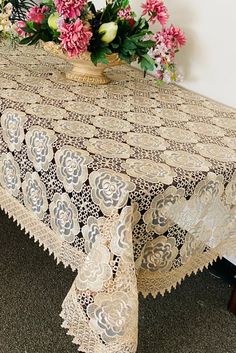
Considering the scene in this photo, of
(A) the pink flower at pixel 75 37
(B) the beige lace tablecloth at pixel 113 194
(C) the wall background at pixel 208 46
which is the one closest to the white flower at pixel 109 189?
(B) the beige lace tablecloth at pixel 113 194

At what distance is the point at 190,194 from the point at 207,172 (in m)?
0.07

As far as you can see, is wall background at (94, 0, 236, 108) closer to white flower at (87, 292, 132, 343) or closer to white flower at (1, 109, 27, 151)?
white flower at (1, 109, 27, 151)

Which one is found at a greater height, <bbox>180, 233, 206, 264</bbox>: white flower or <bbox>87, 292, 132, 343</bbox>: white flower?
<bbox>180, 233, 206, 264</bbox>: white flower

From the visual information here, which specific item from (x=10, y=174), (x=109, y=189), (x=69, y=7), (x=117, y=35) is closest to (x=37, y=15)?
(x=69, y=7)

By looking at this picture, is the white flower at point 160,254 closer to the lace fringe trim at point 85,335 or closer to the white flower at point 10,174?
the lace fringe trim at point 85,335

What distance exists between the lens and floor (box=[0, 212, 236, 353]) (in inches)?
53.4

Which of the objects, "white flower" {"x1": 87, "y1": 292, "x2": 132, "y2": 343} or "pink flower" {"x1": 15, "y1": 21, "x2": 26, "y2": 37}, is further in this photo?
"pink flower" {"x1": 15, "y1": 21, "x2": 26, "y2": 37}

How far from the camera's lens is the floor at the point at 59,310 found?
136 centimetres

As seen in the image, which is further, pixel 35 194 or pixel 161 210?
pixel 35 194

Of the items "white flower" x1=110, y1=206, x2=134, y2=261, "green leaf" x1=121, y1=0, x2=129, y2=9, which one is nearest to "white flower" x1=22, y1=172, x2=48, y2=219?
"white flower" x1=110, y1=206, x2=134, y2=261

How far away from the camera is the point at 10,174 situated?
117 centimetres

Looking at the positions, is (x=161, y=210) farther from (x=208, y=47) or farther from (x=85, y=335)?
(x=208, y=47)

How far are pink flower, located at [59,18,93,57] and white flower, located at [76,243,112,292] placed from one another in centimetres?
68

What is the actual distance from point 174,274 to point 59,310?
606 millimetres
